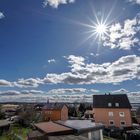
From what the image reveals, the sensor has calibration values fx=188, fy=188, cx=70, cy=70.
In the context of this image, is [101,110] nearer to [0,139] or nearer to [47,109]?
[47,109]

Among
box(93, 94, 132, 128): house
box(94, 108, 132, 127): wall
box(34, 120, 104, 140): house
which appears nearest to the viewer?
box(34, 120, 104, 140): house

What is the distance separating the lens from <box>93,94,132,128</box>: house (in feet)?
179

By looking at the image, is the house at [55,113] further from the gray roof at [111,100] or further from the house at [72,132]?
the house at [72,132]

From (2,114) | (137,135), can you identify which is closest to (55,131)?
(137,135)

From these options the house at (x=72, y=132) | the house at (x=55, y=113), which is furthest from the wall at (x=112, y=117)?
the house at (x=72, y=132)

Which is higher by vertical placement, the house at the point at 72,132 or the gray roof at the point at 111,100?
the gray roof at the point at 111,100

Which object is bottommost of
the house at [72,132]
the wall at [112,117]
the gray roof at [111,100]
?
the house at [72,132]

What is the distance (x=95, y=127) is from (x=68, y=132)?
4.74 meters

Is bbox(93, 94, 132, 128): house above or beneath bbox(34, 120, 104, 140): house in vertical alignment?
above

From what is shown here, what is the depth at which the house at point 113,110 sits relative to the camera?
5453 centimetres

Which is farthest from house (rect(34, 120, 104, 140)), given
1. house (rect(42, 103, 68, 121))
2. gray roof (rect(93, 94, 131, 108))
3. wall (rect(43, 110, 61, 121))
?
wall (rect(43, 110, 61, 121))

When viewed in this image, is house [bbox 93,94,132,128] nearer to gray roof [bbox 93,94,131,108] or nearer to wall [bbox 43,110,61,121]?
gray roof [bbox 93,94,131,108]

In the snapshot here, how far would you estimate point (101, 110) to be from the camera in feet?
191

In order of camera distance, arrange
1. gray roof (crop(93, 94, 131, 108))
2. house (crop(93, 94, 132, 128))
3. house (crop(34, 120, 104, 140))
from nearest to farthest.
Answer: house (crop(34, 120, 104, 140))
house (crop(93, 94, 132, 128))
gray roof (crop(93, 94, 131, 108))
